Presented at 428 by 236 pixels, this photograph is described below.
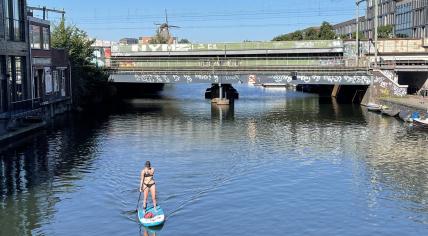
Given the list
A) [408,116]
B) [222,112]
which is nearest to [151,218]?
[408,116]

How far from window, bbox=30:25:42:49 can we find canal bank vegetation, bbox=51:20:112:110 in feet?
51.0

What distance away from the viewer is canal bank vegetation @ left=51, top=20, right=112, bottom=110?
3319 inches

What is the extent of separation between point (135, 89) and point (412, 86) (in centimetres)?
5964

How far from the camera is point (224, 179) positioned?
34.6 meters

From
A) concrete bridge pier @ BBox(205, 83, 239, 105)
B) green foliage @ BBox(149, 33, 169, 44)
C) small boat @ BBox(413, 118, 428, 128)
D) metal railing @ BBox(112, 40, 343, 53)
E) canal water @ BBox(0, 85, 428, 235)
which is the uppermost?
green foliage @ BBox(149, 33, 169, 44)

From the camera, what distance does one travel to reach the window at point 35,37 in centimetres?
6397

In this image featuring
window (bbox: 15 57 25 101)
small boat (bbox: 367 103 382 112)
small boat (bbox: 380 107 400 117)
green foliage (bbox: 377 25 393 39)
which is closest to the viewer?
window (bbox: 15 57 25 101)

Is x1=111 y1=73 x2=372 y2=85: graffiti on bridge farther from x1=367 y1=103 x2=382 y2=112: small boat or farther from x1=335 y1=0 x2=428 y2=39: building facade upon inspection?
x1=335 y1=0 x2=428 y2=39: building facade

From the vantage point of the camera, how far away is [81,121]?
6762 centimetres

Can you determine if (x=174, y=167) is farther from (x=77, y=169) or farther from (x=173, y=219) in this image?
(x=173, y=219)

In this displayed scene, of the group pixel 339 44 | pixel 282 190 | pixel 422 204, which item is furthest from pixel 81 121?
pixel 339 44

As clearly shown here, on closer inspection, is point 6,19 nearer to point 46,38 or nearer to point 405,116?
point 46,38

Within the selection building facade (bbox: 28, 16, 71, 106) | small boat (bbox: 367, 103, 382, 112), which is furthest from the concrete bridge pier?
building facade (bbox: 28, 16, 71, 106)

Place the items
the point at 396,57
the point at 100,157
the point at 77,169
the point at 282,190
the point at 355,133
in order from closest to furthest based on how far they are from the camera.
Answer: the point at 282,190, the point at 77,169, the point at 100,157, the point at 355,133, the point at 396,57
